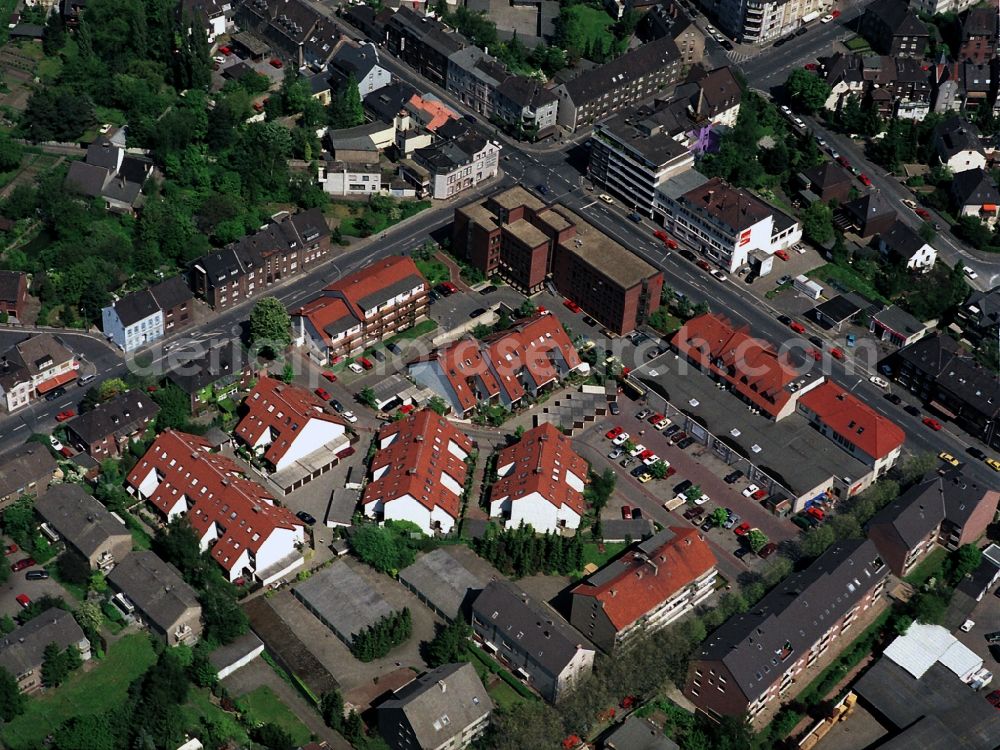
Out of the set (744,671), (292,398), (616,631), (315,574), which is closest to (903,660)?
(744,671)

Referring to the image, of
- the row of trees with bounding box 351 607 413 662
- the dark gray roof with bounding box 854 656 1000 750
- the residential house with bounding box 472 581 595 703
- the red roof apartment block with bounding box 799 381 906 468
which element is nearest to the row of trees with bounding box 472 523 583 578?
the residential house with bounding box 472 581 595 703

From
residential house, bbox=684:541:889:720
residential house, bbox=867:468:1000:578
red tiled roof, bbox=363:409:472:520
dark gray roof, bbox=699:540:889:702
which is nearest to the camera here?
residential house, bbox=684:541:889:720

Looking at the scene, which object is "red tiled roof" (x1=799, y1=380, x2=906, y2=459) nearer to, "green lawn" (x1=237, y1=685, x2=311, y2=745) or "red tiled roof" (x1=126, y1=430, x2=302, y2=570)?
"red tiled roof" (x1=126, y1=430, x2=302, y2=570)

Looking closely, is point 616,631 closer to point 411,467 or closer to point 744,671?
point 744,671

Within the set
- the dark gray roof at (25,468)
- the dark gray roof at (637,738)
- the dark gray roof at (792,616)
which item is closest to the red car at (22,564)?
the dark gray roof at (25,468)

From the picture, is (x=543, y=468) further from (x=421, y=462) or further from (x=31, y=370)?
(x=31, y=370)
